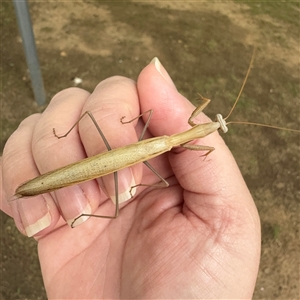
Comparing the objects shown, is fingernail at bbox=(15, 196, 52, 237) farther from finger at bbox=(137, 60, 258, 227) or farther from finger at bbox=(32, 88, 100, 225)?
finger at bbox=(137, 60, 258, 227)

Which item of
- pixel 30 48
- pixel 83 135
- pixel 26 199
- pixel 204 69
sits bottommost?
pixel 204 69

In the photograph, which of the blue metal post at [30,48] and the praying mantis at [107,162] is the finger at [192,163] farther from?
the blue metal post at [30,48]

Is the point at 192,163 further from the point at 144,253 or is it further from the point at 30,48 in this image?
the point at 30,48

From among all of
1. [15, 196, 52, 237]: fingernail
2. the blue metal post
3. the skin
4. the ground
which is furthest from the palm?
the blue metal post

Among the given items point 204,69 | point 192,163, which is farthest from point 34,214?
point 204,69

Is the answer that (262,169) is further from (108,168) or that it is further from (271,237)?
(108,168)

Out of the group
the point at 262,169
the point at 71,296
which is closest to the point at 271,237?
the point at 262,169
